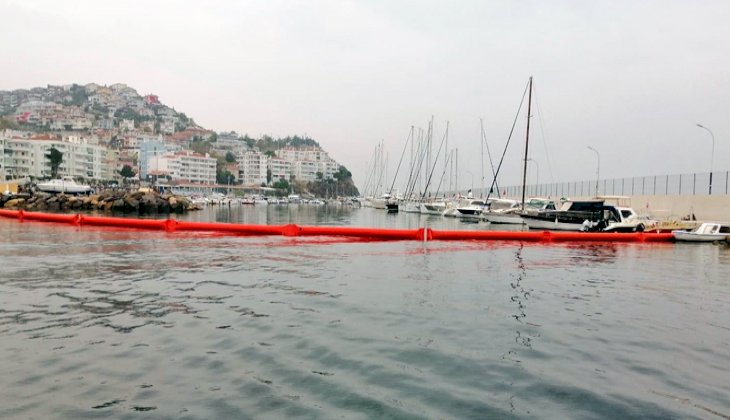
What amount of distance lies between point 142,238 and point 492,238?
16.9 meters

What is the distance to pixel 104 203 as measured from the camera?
67312mm

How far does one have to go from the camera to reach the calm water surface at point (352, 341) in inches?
202

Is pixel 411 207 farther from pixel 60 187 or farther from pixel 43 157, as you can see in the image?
pixel 43 157

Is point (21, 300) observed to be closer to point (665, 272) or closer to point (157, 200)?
point (665, 272)

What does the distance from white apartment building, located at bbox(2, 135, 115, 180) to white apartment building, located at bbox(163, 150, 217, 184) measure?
94.0 ft

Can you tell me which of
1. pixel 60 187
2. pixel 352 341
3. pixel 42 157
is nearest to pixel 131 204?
pixel 60 187

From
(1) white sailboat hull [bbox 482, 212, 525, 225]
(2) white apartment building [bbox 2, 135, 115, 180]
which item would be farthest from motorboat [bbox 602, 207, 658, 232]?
(2) white apartment building [bbox 2, 135, 115, 180]

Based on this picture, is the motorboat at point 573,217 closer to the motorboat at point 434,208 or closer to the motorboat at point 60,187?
the motorboat at point 434,208

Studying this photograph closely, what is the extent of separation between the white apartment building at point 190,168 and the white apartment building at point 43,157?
2865cm

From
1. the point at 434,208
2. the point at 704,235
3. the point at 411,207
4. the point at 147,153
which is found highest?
the point at 147,153

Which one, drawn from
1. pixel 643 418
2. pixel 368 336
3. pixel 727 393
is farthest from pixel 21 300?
pixel 727 393

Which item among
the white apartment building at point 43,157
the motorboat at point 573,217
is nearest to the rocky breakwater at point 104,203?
the motorboat at point 573,217

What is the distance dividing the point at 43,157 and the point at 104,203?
80202 millimetres

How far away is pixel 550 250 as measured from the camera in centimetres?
2203
